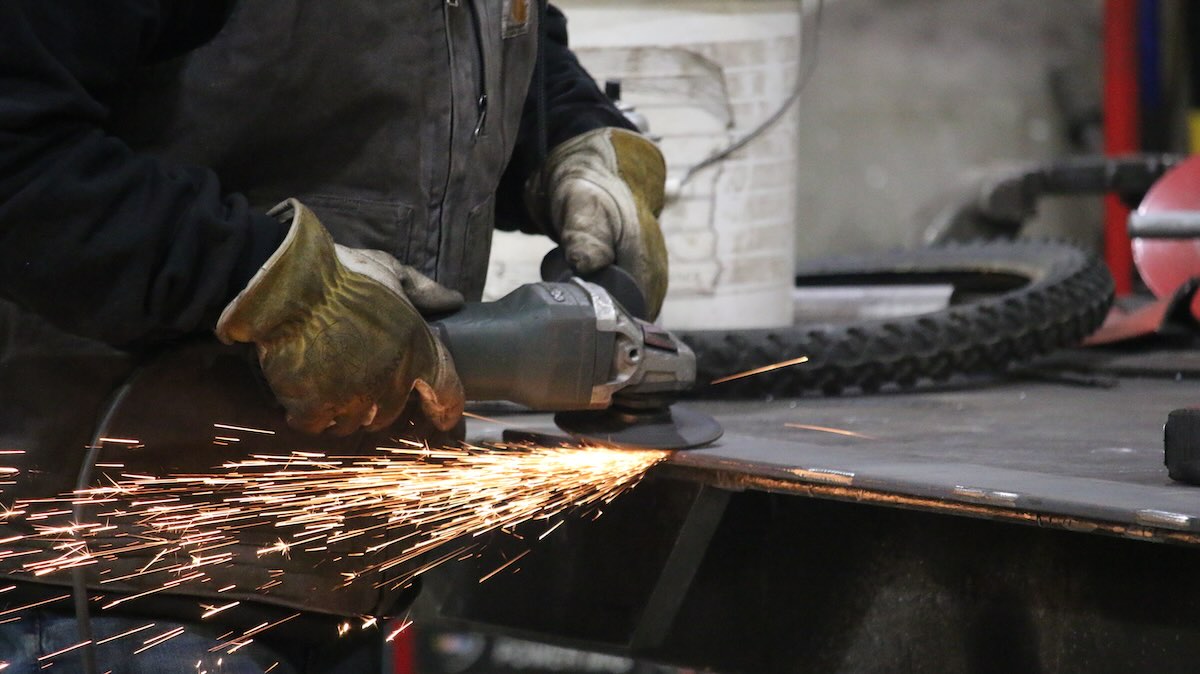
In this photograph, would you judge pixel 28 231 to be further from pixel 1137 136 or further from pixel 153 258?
pixel 1137 136

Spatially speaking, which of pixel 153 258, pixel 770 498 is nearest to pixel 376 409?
pixel 153 258

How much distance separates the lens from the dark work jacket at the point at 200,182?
1151 mm

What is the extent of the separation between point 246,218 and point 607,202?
60cm

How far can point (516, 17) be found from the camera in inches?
60.7

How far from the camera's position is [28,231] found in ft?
3.75

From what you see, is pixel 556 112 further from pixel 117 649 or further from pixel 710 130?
pixel 117 649

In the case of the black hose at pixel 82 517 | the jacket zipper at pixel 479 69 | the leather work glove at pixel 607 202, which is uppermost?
the jacket zipper at pixel 479 69

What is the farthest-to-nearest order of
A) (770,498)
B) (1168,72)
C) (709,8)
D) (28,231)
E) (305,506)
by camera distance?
1. (1168,72)
2. (709,8)
3. (770,498)
4. (305,506)
5. (28,231)

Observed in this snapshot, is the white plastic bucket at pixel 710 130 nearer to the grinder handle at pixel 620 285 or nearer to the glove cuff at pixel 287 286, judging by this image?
the grinder handle at pixel 620 285

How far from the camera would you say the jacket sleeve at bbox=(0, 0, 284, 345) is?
112cm

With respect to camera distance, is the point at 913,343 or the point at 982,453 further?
the point at 913,343

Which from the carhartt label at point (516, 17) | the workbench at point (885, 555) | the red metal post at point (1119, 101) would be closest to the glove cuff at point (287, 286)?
the carhartt label at point (516, 17)

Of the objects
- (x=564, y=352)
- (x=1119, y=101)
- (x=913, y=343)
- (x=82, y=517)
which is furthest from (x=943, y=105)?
(x=82, y=517)

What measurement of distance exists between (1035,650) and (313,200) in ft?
2.93
